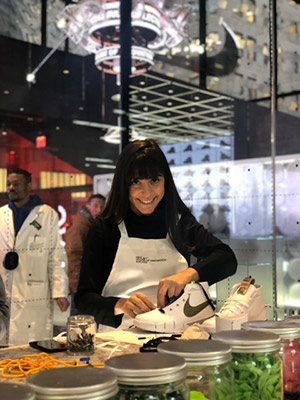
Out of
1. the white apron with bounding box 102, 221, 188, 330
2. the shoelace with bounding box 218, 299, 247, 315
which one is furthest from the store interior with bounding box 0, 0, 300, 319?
the shoelace with bounding box 218, 299, 247, 315

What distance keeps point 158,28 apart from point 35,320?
4.56 m

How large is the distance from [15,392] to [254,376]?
0.46 metres

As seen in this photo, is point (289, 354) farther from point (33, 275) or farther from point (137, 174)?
point (33, 275)

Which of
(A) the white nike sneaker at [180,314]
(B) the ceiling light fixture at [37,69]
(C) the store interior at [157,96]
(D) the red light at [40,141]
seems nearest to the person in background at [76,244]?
(C) the store interior at [157,96]

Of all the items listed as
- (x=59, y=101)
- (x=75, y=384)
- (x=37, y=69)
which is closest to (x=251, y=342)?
(x=75, y=384)

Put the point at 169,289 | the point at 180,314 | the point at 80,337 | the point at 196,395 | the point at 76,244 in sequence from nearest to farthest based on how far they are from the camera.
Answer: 1. the point at 196,395
2. the point at 80,337
3. the point at 180,314
4. the point at 169,289
5. the point at 76,244

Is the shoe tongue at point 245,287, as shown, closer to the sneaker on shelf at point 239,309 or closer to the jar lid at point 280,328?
the sneaker on shelf at point 239,309

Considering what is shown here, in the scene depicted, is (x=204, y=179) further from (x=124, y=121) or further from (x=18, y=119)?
(x=18, y=119)


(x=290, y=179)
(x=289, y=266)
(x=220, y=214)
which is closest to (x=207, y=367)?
(x=290, y=179)

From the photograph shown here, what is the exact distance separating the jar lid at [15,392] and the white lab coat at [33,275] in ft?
12.3

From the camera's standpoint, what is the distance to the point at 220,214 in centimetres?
640

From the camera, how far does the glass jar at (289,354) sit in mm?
1131

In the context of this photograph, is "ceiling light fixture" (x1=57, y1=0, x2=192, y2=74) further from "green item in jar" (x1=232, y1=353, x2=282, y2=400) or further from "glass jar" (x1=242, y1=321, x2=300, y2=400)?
"green item in jar" (x1=232, y1=353, x2=282, y2=400)

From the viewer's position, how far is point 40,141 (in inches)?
260
